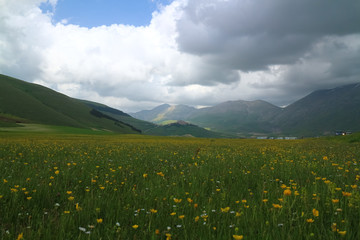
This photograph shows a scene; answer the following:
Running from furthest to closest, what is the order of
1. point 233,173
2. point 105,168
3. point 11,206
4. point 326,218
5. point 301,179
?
1. point 105,168
2. point 233,173
3. point 301,179
4. point 11,206
5. point 326,218

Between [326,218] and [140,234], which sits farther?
[326,218]

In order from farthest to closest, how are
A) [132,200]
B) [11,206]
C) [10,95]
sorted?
[10,95] < [132,200] < [11,206]

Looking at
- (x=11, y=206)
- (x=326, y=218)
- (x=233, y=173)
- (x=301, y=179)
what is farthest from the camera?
(x=233, y=173)

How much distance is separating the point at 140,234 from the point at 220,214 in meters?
1.34

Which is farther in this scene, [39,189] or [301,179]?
[301,179]

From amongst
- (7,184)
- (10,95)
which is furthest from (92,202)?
(10,95)

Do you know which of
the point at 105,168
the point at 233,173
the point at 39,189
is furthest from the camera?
the point at 105,168

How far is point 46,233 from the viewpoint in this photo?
2.75 meters

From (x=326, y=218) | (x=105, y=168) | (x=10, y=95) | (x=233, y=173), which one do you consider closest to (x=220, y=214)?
(x=326, y=218)

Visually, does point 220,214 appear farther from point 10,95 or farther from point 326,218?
point 10,95

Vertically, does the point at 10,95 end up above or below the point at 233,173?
above

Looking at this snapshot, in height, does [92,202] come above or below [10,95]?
below

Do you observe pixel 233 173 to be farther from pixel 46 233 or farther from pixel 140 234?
pixel 46 233

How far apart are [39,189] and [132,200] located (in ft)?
7.25
